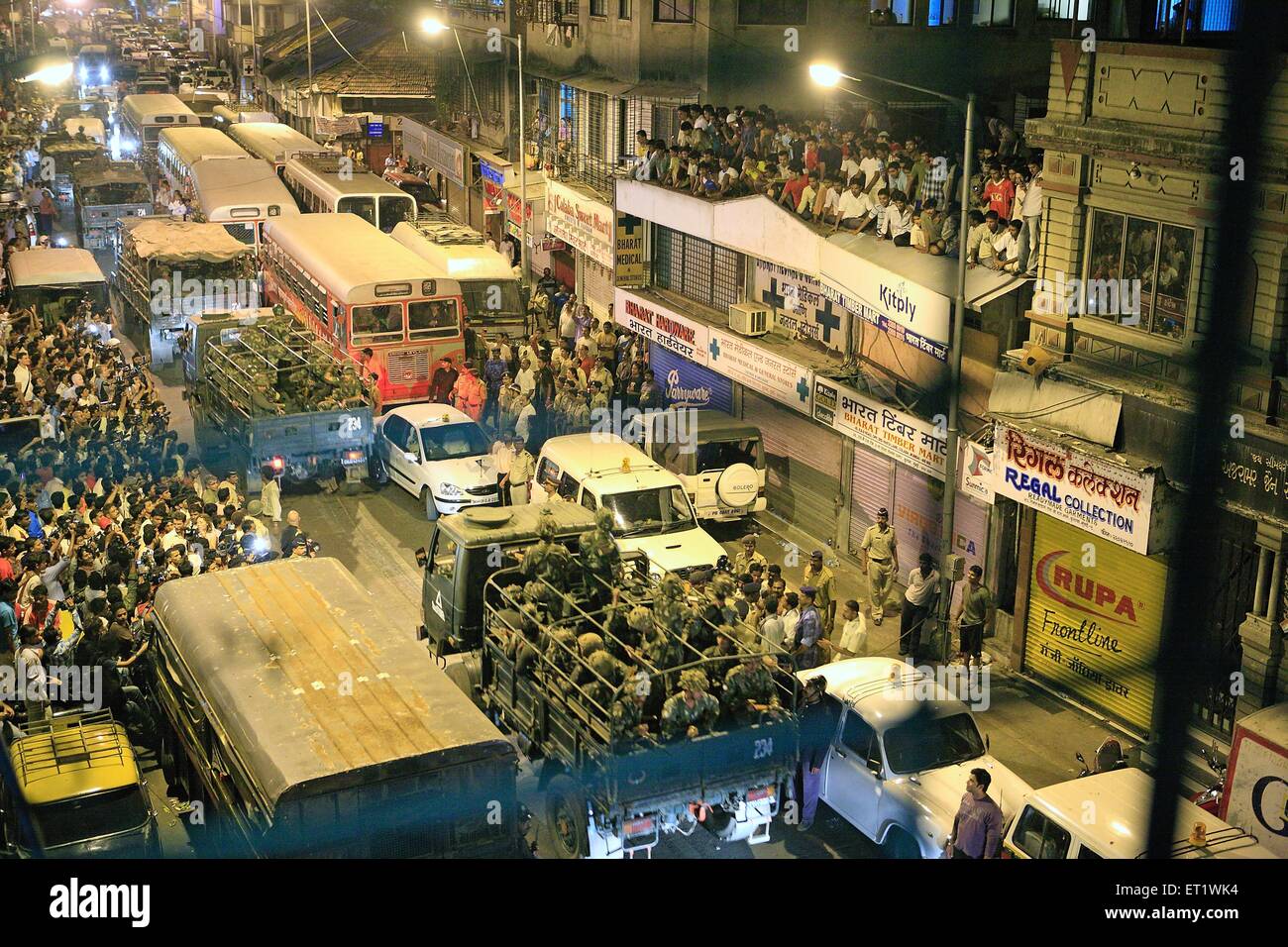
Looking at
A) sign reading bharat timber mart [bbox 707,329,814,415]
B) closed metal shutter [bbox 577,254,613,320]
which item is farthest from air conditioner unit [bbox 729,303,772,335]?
closed metal shutter [bbox 577,254,613,320]

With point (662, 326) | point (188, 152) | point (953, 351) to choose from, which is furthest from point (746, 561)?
point (188, 152)

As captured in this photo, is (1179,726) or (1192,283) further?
(1192,283)

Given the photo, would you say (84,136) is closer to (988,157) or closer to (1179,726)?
(988,157)

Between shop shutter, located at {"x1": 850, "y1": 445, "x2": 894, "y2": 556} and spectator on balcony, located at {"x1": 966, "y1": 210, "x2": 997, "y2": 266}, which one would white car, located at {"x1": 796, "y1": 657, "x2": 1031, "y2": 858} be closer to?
spectator on balcony, located at {"x1": 966, "y1": 210, "x2": 997, "y2": 266}

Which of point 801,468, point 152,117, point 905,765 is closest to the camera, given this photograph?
point 905,765

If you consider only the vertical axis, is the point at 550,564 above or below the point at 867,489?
above

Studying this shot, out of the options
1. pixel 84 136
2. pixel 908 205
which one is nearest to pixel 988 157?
pixel 908 205

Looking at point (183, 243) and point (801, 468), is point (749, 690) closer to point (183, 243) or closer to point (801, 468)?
point (801, 468)

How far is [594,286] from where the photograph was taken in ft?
110

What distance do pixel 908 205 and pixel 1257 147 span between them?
17.7 m

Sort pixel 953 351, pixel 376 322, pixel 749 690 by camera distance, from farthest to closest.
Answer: pixel 376 322, pixel 953 351, pixel 749 690

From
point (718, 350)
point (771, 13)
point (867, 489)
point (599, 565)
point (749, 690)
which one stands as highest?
point (771, 13)

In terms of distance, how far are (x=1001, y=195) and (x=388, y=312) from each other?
13.0 m

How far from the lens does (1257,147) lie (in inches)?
99.3
